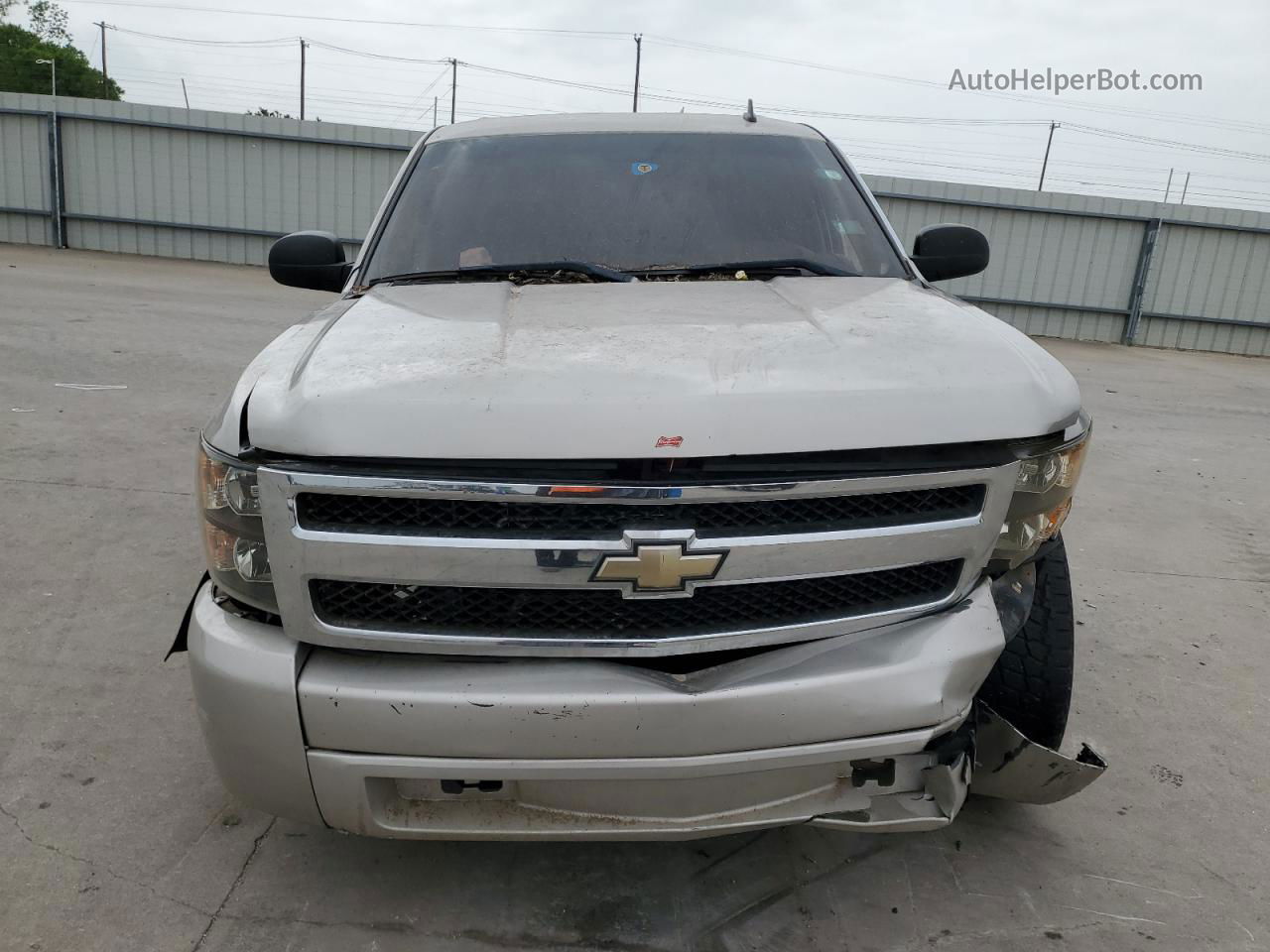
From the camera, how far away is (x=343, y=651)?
72.2 inches

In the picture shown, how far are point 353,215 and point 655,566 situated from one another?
16.6 meters

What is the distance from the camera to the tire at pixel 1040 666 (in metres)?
2.29

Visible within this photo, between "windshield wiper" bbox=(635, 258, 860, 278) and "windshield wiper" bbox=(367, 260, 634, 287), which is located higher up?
"windshield wiper" bbox=(635, 258, 860, 278)

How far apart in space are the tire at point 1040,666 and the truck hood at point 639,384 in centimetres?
53

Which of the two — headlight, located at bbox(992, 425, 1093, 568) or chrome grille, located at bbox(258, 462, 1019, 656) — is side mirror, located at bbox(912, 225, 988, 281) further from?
chrome grille, located at bbox(258, 462, 1019, 656)

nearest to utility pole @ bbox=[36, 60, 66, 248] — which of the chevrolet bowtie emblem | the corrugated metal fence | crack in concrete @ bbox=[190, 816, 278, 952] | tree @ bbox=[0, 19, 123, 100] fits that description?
the corrugated metal fence

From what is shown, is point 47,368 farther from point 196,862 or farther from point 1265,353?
point 1265,353

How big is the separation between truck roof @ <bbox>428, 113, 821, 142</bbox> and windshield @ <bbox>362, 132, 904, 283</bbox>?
0.06 meters

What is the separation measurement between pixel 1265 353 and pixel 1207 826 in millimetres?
16384

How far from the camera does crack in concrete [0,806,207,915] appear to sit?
7.02 feet

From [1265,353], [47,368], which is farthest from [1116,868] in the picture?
[1265,353]

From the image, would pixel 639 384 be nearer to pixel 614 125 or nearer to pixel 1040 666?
pixel 1040 666

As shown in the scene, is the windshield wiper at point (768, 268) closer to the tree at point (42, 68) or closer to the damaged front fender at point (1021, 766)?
the damaged front fender at point (1021, 766)

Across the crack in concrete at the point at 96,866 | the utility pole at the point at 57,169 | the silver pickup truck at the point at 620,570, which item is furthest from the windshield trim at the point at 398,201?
the utility pole at the point at 57,169
